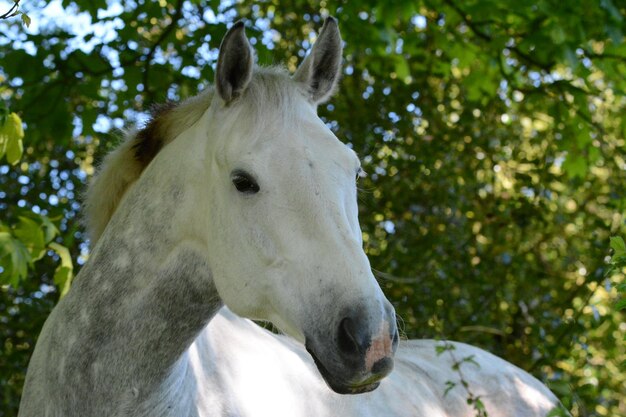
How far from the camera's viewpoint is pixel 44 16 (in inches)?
247

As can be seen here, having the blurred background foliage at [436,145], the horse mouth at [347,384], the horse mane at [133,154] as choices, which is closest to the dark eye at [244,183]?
the horse mane at [133,154]

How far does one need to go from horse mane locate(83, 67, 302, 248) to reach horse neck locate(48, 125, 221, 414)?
0.22 metres

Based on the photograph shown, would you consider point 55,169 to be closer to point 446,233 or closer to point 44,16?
point 44,16

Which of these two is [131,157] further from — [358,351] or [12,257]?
[358,351]

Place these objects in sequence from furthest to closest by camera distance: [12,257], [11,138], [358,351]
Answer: [12,257], [11,138], [358,351]

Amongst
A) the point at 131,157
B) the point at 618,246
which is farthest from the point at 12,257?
the point at 618,246

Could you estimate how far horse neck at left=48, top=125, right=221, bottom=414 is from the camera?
2459 mm

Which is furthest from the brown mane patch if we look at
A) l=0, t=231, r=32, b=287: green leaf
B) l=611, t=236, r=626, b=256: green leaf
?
l=611, t=236, r=626, b=256: green leaf

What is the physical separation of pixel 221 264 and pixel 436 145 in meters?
4.31

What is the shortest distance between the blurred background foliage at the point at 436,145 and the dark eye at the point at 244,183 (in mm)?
2518

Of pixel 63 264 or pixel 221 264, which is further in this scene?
pixel 63 264

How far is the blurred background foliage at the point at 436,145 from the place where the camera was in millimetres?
5074

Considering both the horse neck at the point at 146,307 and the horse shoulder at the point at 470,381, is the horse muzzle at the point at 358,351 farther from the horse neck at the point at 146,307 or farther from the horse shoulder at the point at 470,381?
the horse shoulder at the point at 470,381

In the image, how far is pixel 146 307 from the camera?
8.11 feet
